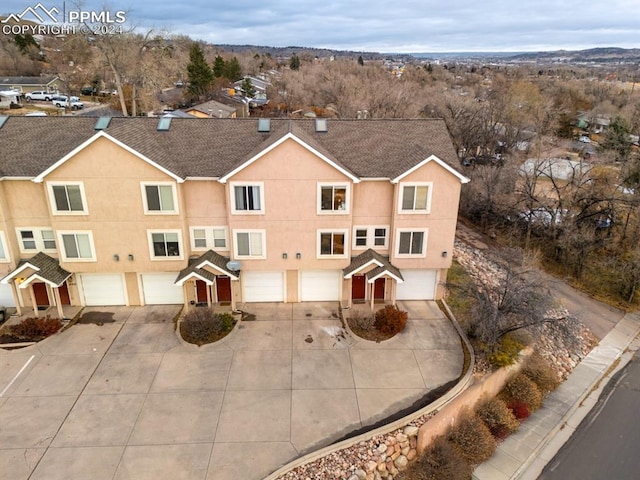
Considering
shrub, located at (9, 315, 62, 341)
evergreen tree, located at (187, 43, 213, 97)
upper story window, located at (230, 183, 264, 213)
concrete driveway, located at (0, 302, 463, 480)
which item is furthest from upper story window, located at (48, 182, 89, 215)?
evergreen tree, located at (187, 43, 213, 97)

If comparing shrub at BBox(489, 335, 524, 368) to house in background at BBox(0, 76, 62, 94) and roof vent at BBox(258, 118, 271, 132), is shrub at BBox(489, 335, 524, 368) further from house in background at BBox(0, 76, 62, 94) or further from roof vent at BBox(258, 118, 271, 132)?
house in background at BBox(0, 76, 62, 94)

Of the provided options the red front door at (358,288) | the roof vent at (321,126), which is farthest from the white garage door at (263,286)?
the roof vent at (321,126)

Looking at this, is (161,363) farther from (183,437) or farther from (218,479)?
(218,479)

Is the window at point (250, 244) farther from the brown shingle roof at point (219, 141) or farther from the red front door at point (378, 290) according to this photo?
the red front door at point (378, 290)

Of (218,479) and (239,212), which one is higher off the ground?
(239,212)

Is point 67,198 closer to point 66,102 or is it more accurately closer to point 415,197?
point 415,197

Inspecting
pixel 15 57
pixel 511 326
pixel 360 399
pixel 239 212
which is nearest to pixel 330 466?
pixel 360 399
